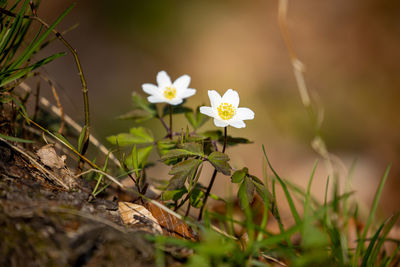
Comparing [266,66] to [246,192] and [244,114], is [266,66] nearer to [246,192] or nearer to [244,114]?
[244,114]

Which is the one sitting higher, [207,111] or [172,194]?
[207,111]

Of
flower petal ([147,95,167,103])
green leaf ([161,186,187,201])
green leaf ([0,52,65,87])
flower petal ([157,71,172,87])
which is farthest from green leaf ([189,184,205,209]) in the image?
green leaf ([0,52,65,87])

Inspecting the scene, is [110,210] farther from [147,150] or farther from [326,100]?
[326,100]

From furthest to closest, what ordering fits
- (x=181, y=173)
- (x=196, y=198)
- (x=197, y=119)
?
(x=197, y=119) → (x=196, y=198) → (x=181, y=173)

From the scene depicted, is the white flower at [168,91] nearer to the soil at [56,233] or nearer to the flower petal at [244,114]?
the flower petal at [244,114]

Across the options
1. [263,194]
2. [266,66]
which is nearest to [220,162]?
[263,194]

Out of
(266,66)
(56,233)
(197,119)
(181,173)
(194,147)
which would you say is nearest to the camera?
(56,233)
